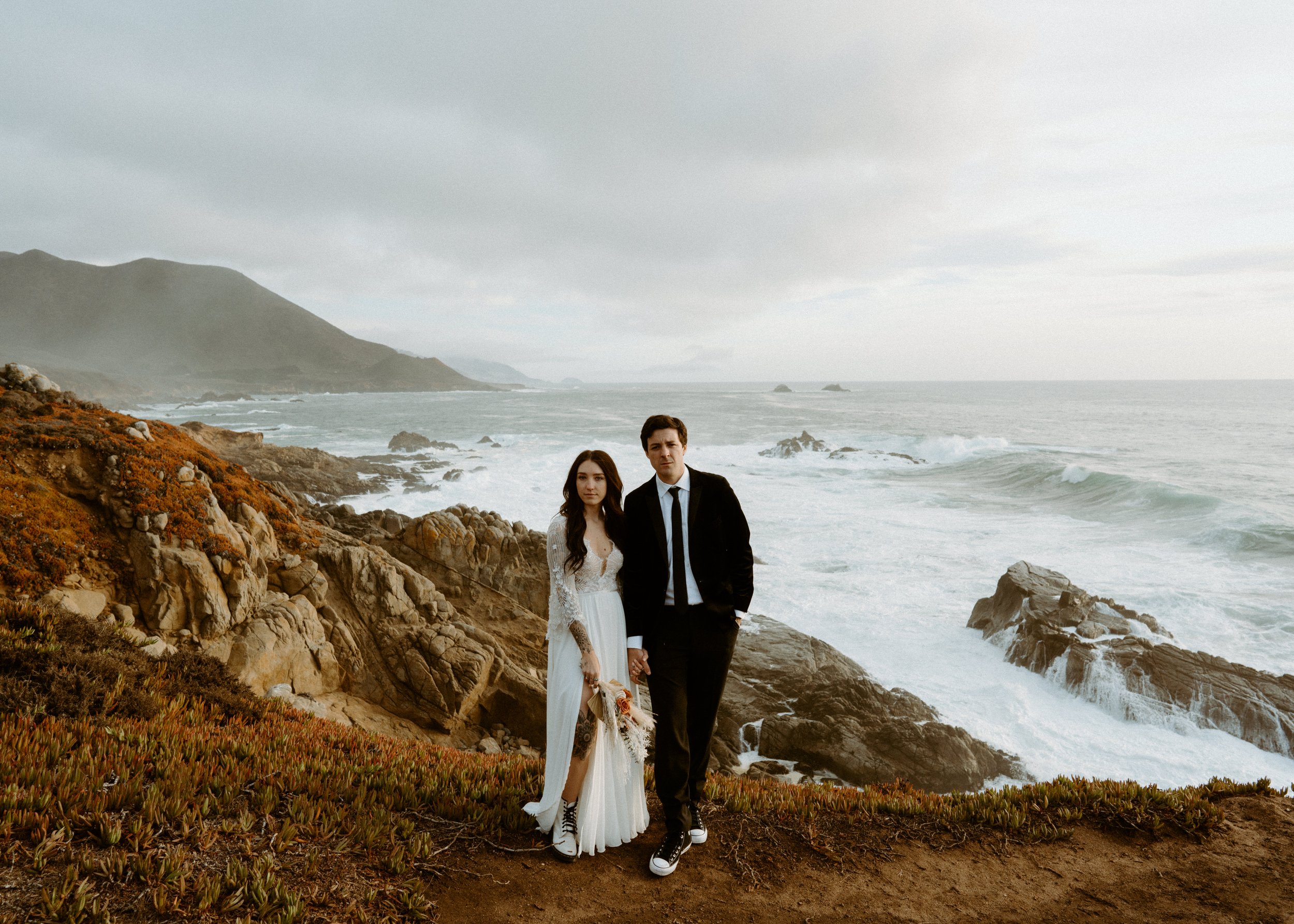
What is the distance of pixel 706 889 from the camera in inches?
166

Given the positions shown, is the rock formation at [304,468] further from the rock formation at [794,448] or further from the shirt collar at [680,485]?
the rock formation at [794,448]

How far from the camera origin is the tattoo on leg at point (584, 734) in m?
4.23

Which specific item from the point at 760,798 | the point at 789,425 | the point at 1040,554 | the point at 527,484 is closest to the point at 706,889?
the point at 760,798

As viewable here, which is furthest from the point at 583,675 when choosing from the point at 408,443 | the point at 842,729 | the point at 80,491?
the point at 408,443

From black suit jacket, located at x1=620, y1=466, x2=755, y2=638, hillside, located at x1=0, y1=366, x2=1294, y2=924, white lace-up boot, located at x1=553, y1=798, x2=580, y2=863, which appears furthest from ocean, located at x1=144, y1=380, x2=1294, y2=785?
white lace-up boot, located at x1=553, y1=798, x2=580, y2=863

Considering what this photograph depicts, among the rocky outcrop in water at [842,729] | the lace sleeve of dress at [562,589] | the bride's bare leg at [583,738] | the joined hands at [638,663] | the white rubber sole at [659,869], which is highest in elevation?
the lace sleeve of dress at [562,589]

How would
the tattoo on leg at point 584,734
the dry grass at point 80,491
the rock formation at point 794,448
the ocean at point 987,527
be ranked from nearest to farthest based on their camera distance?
the tattoo on leg at point 584,734 < the dry grass at point 80,491 < the ocean at point 987,527 < the rock formation at point 794,448

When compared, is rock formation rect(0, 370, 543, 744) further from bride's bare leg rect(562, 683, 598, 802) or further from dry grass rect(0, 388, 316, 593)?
bride's bare leg rect(562, 683, 598, 802)

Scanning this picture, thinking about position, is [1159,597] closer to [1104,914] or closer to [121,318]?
[1104,914]

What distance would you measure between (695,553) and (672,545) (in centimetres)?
17

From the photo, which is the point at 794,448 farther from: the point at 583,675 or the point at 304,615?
the point at 583,675

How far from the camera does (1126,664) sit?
12.5 meters

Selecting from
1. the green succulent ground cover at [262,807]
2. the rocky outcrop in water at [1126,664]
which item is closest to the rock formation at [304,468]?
the green succulent ground cover at [262,807]

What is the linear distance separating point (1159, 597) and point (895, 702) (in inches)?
435
